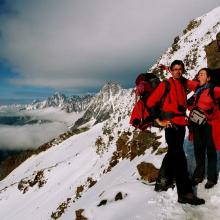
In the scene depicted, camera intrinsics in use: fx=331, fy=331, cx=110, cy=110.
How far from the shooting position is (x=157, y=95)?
8.12 m

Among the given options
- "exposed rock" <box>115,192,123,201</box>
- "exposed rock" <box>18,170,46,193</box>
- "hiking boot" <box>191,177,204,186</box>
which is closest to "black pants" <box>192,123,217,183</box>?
"hiking boot" <box>191,177,204,186</box>

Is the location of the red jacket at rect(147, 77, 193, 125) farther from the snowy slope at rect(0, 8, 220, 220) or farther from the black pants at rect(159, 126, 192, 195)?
the snowy slope at rect(0, 8, 220, 220)

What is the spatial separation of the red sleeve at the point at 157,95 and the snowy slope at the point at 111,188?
2.67m

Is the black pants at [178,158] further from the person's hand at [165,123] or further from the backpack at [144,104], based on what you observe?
the backpack at [144,104]

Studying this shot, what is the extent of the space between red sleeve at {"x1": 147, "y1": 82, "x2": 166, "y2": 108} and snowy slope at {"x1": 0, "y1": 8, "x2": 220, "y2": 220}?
8.77 feet

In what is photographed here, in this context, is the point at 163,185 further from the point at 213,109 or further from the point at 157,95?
the point at 157,95

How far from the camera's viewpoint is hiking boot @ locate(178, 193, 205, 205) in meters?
8.24

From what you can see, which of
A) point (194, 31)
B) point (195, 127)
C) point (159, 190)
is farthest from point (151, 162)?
point (194, 31)

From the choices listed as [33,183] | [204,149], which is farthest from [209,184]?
[33,183]

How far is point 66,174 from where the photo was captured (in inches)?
1531

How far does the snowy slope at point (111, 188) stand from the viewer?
27.9 ft

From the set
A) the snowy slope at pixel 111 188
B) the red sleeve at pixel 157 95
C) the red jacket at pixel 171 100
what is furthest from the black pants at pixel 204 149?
the red sleeve at pixel 157 95

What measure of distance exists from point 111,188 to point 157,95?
14.9 feet

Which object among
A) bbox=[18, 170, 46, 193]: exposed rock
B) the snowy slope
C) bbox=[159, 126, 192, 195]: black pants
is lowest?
bbox=[18, 170, 46, 193]: exposed rock
